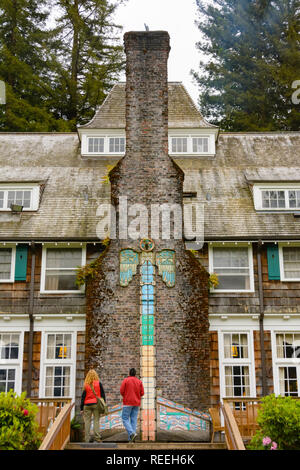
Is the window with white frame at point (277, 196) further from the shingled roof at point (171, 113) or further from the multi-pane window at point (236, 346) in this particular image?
the shingled roof at point (171, 113)

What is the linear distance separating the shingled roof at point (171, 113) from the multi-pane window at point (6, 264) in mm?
6999

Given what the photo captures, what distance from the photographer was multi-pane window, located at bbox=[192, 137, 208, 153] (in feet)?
73.8

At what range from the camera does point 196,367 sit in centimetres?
1513

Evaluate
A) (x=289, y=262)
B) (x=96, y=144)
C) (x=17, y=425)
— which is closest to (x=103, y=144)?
(x=96, y=144)

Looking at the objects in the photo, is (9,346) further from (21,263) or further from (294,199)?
(294,199)

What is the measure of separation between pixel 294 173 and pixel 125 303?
8552mm

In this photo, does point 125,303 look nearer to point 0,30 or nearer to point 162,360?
point 162,360

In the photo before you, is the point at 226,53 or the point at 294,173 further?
the point at 226,53

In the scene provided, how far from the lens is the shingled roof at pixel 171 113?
2303 cm

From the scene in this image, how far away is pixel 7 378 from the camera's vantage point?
16.5 metres

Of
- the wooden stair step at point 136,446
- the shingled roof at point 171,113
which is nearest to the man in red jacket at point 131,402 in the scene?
the wooden stair step at point 136,446

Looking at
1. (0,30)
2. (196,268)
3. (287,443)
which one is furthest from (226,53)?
(287,443)

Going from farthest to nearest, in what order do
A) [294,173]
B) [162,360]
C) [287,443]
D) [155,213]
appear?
[294,173], [155,213], [162,360], [287,443]

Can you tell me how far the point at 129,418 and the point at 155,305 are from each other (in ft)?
12.1
